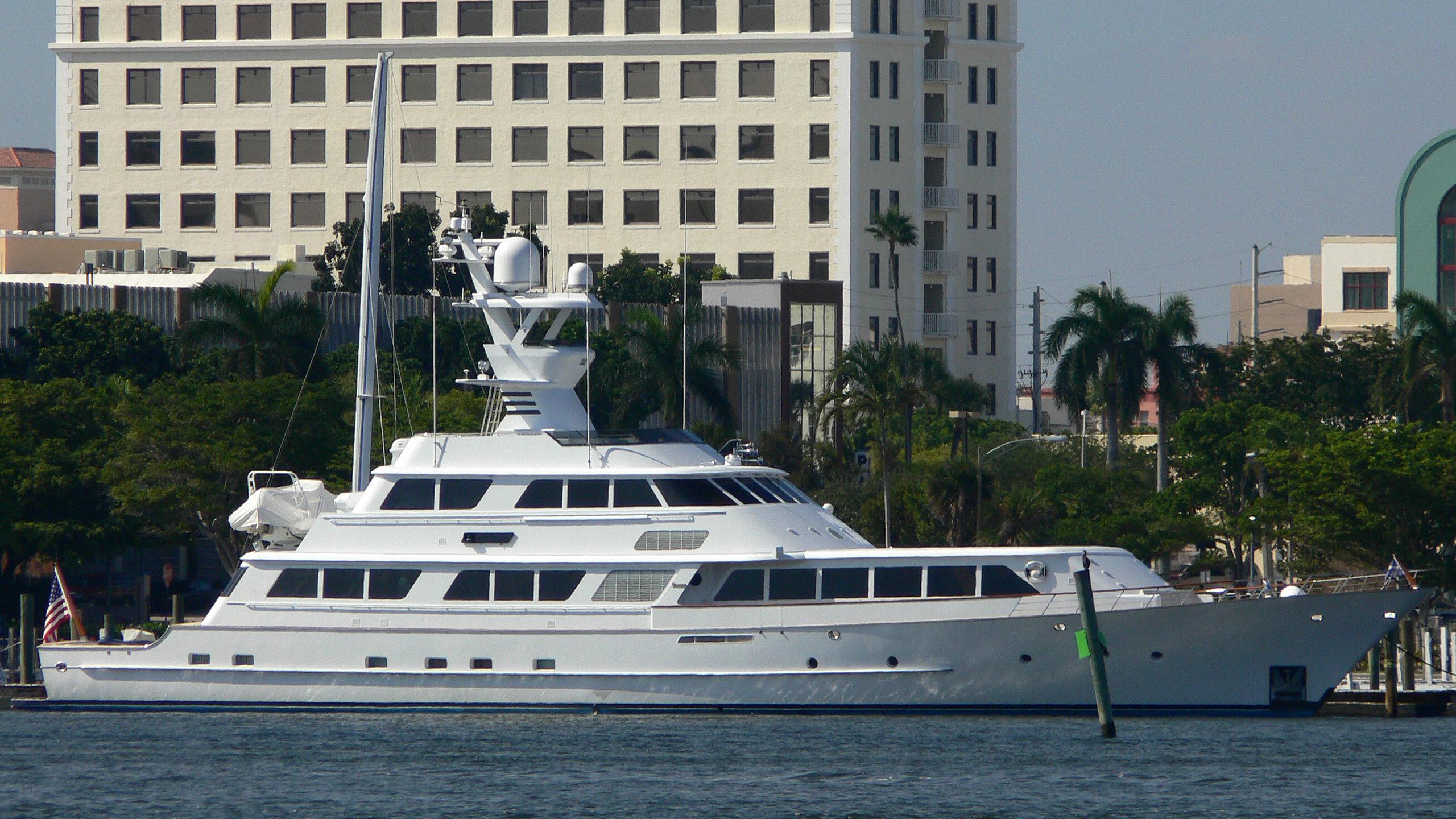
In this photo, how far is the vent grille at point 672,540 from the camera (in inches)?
1465

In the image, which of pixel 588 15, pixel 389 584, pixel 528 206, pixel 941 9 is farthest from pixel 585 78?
pixel 389 584

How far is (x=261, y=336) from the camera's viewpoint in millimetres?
60062

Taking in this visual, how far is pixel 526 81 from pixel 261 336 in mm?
45373

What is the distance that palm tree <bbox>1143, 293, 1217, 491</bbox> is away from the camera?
66.7 meters

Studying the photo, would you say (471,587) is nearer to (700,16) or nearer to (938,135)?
(700,16)

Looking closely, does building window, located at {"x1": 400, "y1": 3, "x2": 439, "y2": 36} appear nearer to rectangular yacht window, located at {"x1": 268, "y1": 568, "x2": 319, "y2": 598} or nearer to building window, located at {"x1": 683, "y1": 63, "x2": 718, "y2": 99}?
building window, located at {"x1": 683, "y1": 63, "x2": 718, "y2": 99}

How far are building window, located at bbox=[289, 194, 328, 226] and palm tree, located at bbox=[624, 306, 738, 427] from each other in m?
41.6

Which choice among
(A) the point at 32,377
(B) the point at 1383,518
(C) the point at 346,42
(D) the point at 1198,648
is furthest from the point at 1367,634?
(C) the point at 346,42

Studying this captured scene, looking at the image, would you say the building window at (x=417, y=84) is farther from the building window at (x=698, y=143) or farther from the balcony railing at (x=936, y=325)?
the balcony railing at (x=936, y=325)

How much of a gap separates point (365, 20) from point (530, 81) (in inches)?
318

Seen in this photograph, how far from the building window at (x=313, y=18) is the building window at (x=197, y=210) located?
867cm

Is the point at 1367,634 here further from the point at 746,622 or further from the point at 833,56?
the point at 833,56

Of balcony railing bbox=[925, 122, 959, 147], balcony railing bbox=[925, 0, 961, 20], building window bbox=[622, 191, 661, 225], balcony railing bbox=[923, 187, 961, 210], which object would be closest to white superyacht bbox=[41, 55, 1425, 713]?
building window bbox=[622, 191, 661, 225]

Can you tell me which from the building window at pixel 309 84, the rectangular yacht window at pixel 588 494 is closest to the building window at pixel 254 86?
the building window at pixel 309 84
